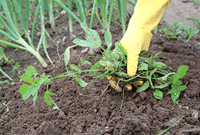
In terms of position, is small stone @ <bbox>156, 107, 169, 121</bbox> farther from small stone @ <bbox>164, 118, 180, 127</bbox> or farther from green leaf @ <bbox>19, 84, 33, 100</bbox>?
green leaf @ <bbox>19, 84, 33, 100</bbox>

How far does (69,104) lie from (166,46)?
98 centimetres

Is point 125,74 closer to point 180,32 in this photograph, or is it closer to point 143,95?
point 143,95

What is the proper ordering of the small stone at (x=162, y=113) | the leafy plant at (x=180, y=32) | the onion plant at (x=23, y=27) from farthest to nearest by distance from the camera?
the leafy plant at (x=180, y=32) < the onion plant at (x=23, y=27) < the small stone at (x=162, y=113)

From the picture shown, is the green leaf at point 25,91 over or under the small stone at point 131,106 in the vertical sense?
over

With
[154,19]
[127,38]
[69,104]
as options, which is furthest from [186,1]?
[69,104]

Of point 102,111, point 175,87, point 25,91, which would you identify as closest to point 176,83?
point 175,87

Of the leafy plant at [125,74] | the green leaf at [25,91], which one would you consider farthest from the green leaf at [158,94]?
the green leaf at [25,91]

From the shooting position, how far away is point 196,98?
3.49 ft

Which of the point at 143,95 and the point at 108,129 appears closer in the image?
the point at 108,129

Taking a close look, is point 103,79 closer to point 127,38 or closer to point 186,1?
point 127,38

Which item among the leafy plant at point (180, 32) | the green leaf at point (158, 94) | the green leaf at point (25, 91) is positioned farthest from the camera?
the leafy plant at point (180, 32)

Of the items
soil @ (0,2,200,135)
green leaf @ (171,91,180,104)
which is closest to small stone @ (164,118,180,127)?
soil @ (0,2,200,135)

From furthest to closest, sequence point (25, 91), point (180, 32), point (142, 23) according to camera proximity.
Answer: point (180, 32) → point (142, 23) → point (25, 91)

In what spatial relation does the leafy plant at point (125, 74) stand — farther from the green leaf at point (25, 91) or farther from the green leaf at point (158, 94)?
the green leaf at point (25, 91)
